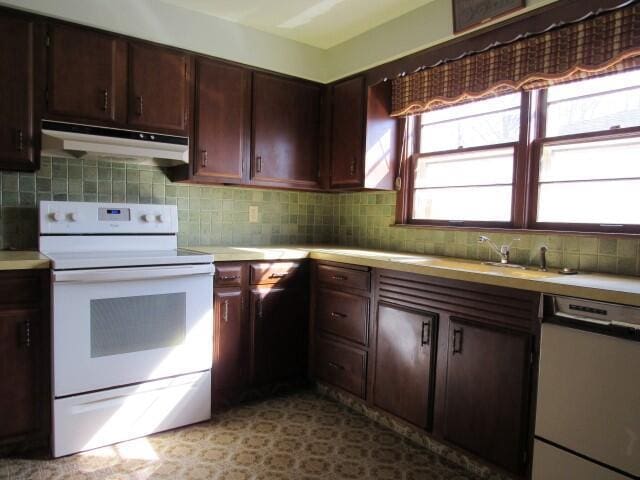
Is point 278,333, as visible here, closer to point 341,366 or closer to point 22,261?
point 341,366

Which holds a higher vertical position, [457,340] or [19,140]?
[19,140]

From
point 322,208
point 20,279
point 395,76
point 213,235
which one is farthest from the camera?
point 322,208

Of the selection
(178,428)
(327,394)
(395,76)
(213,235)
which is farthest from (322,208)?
(178,428)

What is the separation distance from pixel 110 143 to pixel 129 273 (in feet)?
2.35

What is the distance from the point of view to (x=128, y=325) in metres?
2.19

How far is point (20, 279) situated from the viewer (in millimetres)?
2010

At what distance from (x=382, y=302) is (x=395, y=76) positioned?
4.54 feet

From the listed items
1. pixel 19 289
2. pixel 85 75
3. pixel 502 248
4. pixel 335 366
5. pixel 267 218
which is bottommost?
pixel 335 366

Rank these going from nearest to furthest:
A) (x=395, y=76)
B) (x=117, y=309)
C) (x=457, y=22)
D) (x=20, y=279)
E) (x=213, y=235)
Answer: (x=20, y=279), (x=117, y=309), (x=457, y=22), (x=395, y=76), (x=213, y=235)

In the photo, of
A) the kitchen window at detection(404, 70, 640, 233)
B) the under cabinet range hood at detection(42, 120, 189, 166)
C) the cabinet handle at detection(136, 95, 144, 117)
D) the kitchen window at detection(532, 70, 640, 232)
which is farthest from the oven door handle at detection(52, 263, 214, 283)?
the kitchen window at detection(532, 70, 640, 232)

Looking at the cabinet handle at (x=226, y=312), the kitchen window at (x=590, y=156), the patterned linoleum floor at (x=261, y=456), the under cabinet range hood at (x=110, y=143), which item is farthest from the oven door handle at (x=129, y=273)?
the kitchen window at (x=590, y=156)

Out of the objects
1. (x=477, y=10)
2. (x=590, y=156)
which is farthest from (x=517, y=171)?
(x=477, y=10)

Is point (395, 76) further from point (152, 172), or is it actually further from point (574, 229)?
point (152, 172)

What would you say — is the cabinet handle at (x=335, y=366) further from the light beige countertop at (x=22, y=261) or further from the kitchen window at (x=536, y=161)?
the light beige countertop at (x=22, y=261)
